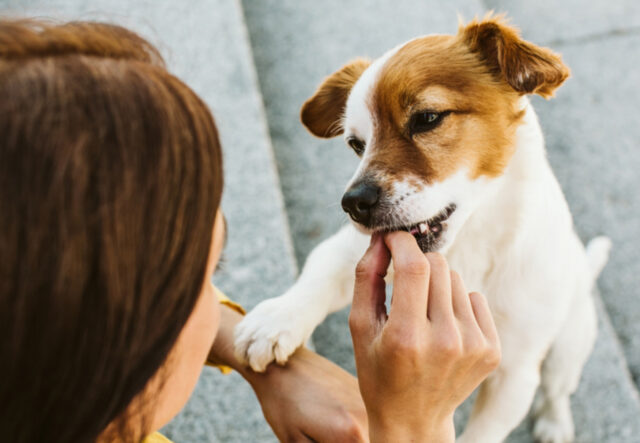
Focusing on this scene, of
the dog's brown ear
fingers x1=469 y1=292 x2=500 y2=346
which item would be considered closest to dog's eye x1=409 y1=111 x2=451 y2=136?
the dog's brown ear

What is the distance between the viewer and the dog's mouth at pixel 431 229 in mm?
1321

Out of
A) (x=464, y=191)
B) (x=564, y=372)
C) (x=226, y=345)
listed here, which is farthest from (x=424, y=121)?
(x=564, y=372)

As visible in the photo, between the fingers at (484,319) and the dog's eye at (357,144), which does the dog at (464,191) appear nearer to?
the dog's eye at (357,144)

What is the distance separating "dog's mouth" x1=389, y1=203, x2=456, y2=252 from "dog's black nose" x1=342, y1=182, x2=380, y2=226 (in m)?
0.09

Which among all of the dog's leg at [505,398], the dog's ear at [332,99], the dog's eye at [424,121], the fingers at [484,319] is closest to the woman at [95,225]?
the fingers at [484,319]

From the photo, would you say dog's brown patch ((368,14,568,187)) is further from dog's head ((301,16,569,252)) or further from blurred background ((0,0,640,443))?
blurred background ((0,0,640,443))

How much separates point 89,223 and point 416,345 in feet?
1.85

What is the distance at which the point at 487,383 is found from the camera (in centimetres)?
160

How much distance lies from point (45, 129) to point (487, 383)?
1400 mm

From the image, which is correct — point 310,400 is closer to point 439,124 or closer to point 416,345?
point 416,345

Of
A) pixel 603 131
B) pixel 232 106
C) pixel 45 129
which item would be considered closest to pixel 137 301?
pixel 45 129

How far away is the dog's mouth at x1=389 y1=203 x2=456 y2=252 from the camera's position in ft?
4.33

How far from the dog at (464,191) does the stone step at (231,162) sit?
45 centimetres

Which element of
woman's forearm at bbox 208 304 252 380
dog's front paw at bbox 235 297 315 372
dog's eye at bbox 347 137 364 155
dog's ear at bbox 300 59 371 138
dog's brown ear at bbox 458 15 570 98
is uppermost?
dog's brown ear at bbox 458 15 570 98
